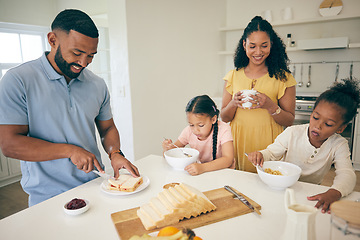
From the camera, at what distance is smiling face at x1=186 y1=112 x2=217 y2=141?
160 cm

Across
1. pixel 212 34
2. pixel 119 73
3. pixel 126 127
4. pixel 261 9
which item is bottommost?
pixel 126 127

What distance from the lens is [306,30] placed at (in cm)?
390

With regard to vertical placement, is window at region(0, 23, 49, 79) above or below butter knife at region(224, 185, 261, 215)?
above

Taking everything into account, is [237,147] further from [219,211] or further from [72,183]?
[72,183]

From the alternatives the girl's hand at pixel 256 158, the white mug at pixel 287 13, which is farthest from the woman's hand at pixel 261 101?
the white mug at pixel 287 13

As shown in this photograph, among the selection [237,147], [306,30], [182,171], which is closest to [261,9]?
[306,30]

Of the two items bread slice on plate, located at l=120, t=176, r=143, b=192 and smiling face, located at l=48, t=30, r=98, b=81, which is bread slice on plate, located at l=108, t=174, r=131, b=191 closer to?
bread slice on plate, located at l=120, t=176, r=143, b=192

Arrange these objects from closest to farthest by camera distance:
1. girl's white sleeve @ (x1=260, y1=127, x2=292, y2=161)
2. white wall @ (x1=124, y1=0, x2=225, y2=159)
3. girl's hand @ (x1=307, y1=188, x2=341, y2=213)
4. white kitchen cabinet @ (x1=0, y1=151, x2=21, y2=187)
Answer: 1. girl's hand @ (x1=307, y1=188, x2=341, y2=213)
2. girl's white sleeve @ (x1=260, y1=127, x2=292, y2=161)
3. white wall @ (x1=124, y1=0, x2=225, y2=159)
4. white kitchen cabinet @ (x1=0, y1=151, x2=21, y2=187)

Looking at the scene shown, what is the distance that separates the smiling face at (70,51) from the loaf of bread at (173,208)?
0.72m

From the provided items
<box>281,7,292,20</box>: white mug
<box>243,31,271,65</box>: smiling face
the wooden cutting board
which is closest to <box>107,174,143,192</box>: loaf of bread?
the wooden cutting board

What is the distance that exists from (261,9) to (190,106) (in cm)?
335

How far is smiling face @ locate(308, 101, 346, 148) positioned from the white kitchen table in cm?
29

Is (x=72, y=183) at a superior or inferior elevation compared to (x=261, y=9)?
inferior

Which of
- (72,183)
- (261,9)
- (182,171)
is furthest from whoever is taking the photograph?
(261,9)
